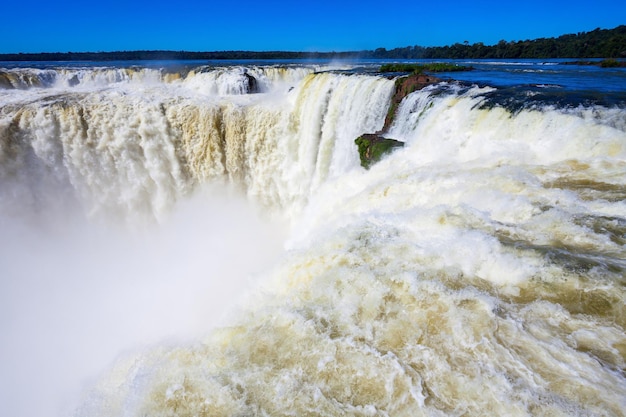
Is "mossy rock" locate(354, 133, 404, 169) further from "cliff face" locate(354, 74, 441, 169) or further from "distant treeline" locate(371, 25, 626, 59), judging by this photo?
"distant treeline" locate(371, 25, 626, 59)

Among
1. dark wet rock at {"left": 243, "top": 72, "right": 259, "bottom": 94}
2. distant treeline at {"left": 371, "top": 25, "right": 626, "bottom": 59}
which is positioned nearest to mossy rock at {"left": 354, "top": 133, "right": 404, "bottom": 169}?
dark wet rock at {"left": 243, "top": 72, "right": 259, "bottom": 94}

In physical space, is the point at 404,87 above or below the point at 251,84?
above

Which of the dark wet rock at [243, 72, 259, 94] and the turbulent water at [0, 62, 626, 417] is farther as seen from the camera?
the dark wet rock at [243, 72, 259, 94]

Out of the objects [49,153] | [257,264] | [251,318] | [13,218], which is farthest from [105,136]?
[251,318]

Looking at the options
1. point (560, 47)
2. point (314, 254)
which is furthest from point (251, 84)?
point (560, 47)

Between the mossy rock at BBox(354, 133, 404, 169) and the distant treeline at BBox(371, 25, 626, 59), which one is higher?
the distant treeline at BBox(371, 25, 626, 59)

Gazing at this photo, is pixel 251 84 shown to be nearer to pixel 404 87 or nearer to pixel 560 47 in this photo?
pixel 404 87

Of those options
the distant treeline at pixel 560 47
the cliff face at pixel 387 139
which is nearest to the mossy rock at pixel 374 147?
the cliff face at pixel 387 139
